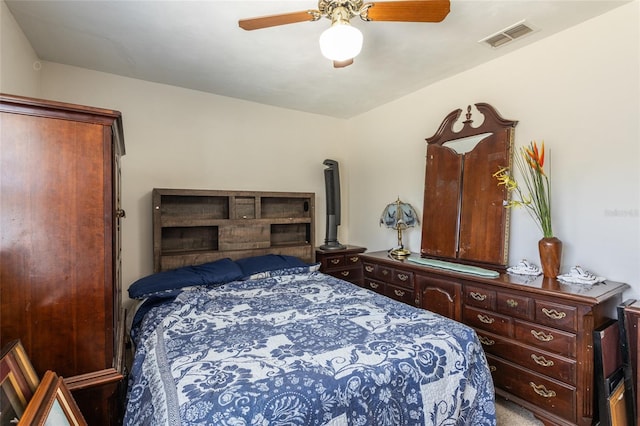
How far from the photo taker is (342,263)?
12.2 feet

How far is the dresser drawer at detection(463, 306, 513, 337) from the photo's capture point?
2.11 metres

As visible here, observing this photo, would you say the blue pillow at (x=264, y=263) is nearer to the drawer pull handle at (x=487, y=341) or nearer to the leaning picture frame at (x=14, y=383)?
the drawer pull handle at (x=487, y=341)

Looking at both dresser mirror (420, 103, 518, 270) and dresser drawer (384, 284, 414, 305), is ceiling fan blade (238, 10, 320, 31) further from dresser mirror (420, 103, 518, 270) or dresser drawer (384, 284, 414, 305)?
dresser drawer (384, 284, 414, 305)

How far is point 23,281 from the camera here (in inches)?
45.4

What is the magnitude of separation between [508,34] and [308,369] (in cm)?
257

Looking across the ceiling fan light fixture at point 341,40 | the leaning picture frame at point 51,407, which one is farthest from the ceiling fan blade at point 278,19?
the leaning picture frame at point 51,407

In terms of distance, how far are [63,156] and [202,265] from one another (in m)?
1.80

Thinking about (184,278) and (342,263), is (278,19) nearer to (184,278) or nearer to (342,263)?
(184,278)

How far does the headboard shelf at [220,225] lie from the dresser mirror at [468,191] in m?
1.39

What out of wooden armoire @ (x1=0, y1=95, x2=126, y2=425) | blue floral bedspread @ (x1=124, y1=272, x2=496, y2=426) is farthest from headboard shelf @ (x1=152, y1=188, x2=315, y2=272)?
wooden armoire @ (x1=0, y1=95, x2=126, y2=425)

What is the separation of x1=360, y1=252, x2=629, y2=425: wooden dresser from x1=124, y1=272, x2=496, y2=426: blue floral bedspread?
59cm

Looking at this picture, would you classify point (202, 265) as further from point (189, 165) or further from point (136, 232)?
point (189, 165)

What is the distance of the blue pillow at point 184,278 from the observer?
95.2 inches

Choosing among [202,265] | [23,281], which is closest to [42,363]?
[23,281]
